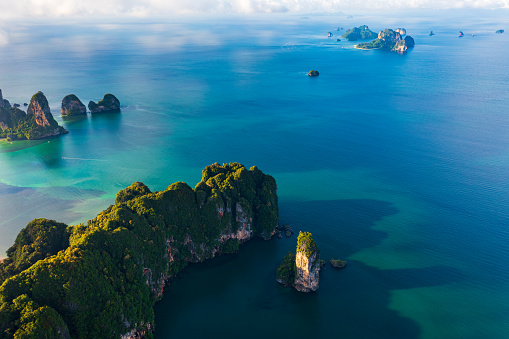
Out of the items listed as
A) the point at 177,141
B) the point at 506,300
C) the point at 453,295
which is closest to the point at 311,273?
the point at 453,295

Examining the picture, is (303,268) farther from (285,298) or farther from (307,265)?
(285,298)

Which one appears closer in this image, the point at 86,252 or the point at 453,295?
the point at 86,252

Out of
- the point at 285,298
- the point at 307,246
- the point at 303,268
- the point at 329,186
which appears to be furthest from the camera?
the point at 329,186

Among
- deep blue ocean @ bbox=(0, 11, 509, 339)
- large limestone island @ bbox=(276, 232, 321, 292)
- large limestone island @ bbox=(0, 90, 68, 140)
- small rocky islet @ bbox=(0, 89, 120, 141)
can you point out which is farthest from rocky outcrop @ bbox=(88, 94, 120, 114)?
large limestone island @ bbox=(276, 232, 321, 292)

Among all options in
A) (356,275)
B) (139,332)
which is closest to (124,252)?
(139,332)

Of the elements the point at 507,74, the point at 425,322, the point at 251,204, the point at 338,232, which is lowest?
the point at 425,322

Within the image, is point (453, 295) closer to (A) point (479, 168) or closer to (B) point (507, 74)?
(A) point (479, 168)
